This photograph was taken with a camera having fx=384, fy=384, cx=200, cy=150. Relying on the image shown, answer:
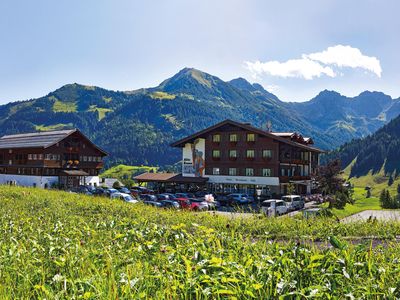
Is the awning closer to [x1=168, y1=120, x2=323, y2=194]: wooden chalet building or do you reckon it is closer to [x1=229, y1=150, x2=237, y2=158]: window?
[x1=168, y1=120, x2=323, y2=194]: wooden chalet building

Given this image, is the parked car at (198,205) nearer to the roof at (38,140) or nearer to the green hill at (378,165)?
the roof at (38,140)

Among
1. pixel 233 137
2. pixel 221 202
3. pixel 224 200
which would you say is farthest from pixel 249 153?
pixel 224 200

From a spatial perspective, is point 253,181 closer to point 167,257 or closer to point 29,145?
point 29,145

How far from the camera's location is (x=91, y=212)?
1577cm

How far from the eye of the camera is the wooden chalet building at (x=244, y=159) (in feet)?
197

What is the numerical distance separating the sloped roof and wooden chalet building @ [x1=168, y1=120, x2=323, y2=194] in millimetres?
25858

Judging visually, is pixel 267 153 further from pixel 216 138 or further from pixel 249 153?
pixel 216 138

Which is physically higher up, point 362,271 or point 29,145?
point 29,145

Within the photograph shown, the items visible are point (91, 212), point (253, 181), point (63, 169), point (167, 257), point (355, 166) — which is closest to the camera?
point (167, 257)

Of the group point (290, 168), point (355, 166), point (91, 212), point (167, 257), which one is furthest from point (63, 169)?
point (355, 166)

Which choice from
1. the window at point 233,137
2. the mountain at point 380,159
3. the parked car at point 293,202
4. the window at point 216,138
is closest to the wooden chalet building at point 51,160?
the window at point 216,138

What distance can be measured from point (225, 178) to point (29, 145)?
41479 mm

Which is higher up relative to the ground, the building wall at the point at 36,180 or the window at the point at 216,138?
the window at the point at 216,138

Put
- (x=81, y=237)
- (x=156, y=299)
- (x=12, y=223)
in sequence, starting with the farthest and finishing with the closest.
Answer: (x=12, y=223) → (x=81, y=237) → (x=156, y=299)
